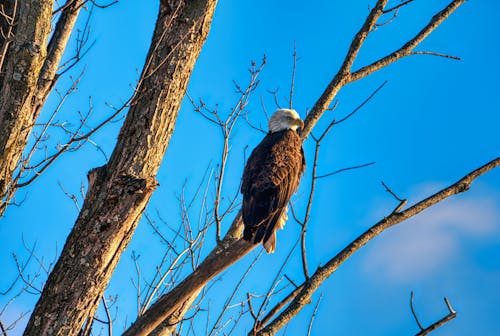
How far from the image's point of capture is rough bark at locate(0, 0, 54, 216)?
3.31 m

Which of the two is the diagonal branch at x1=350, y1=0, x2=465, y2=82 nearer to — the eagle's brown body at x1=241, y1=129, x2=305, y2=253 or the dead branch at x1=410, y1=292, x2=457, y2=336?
the eagle's brown body at x1=241, y1=129, x2=305, y2=253

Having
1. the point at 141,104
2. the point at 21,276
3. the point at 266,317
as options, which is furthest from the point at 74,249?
the point at 21,276

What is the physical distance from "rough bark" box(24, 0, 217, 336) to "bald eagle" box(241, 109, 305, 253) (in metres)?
1.03

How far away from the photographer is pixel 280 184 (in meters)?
4.75

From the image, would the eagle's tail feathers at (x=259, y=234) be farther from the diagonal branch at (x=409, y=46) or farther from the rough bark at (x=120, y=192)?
the diagonal branch at (x=409, y=46)

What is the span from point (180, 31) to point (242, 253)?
1.49 metres

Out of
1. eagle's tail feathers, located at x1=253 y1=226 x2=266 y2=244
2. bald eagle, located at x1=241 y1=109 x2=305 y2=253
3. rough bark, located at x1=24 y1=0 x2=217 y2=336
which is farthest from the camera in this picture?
bald eagle, located at x1=241 y1=109 x2=305 y2=253

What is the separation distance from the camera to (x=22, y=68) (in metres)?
3.35

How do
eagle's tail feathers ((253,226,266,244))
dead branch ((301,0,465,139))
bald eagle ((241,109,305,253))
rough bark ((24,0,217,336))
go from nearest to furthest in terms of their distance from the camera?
rough bark ((24,0,217,336)) < eagle's tail feathers ((253,226,266,244)) < bald eagle ((241,109,305,253)) < dead branch ((301,0,465,139))

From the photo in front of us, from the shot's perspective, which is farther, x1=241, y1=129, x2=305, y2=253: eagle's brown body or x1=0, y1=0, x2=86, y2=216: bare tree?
x1=241, y1=129, x2=305, y2=253: eagle's brown body

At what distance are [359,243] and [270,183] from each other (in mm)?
1326

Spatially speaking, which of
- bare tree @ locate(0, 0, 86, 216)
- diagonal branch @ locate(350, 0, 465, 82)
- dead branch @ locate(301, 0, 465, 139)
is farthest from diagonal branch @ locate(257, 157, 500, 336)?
bare tree @ locate(0, 0, 86, 216)

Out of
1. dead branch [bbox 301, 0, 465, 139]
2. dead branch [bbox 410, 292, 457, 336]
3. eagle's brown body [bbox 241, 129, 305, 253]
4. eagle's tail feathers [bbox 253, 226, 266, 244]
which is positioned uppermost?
dead branch [bbox 301, 0, 465, 139]

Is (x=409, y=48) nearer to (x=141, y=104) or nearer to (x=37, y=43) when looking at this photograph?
(x=141, y=104)
